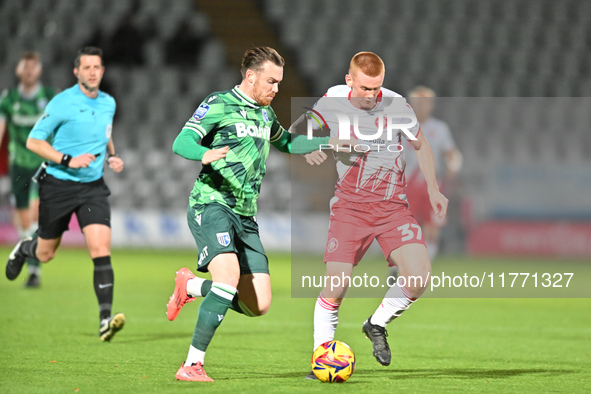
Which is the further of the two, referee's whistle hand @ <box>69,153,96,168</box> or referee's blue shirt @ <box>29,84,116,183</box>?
referee's blue shirt @ <box>29,84,116,183</box>

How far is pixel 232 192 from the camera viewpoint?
565cm

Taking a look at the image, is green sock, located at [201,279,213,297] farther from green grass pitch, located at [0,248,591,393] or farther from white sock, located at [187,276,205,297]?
green grass pitch, located at [0,248,591,393]

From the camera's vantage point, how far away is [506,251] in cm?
1714

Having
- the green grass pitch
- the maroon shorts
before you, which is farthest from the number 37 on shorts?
the green grass pitch

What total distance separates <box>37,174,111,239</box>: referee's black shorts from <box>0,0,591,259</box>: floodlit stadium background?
9595 mm

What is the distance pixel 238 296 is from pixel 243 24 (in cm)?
1695

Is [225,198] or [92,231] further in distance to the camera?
[92,231]

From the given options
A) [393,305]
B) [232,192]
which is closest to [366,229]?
[393,305]

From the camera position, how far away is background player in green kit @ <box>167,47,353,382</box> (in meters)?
5.38

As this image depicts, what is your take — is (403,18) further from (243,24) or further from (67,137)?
(67,137)

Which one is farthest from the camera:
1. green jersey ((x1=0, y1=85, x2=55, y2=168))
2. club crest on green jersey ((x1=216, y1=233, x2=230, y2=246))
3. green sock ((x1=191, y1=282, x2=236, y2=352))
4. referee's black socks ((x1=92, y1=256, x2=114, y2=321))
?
green jersey ((x1=0, y1=85, x2=55, y2=168))

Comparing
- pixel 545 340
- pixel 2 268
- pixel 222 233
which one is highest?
pixel 222 233

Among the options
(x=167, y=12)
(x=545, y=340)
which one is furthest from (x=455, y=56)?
(x=545, y=340)

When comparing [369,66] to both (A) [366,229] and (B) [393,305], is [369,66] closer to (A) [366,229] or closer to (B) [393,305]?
(A) [366,229]
